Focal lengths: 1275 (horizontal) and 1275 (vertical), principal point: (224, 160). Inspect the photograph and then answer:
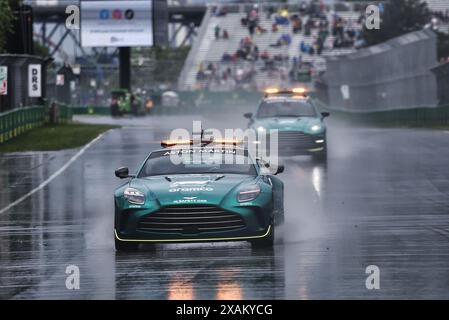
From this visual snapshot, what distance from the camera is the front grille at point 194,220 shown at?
13906 mm

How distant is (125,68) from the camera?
270ft

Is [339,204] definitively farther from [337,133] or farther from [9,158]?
[337,133]

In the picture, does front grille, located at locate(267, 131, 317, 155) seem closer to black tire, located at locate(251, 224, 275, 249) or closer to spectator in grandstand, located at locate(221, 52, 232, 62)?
black tire, located at locate(251, 224, 275, 249)

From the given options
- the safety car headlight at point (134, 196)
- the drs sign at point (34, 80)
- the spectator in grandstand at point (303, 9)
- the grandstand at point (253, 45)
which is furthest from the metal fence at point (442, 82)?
the spectator in grandstand at point (303, 9)

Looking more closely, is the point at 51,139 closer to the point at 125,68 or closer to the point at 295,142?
the point at 295,142

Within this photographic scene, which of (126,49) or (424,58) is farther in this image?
(126,49)

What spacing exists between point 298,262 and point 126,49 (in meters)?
69.4

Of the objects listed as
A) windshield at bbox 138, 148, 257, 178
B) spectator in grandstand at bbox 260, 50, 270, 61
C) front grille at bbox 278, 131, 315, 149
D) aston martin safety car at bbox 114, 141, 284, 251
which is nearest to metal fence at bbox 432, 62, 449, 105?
front grille at bbox 278, 131, 315, 149

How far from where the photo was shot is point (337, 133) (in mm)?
41250

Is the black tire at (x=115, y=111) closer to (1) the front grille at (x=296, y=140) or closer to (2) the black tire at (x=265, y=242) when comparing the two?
(1) the front grille at (x=296, y=140)

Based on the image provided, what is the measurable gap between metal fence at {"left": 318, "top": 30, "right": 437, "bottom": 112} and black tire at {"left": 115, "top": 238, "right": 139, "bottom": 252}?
32.0 meters
